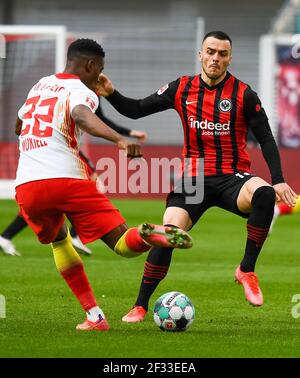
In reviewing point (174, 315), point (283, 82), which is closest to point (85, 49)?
point (174, 315)

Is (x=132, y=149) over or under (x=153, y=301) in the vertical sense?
over

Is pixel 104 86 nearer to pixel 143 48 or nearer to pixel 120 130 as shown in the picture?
pixel 120 130

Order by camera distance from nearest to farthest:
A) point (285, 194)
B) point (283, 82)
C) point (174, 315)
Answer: point (174, 315)
point (285, 194)
point (283, 82)

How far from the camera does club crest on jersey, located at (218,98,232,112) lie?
8.07m

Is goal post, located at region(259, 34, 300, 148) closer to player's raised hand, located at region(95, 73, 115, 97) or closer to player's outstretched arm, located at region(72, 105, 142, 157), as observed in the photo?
player's raised hand, located at region(95, 73, 115, 97)

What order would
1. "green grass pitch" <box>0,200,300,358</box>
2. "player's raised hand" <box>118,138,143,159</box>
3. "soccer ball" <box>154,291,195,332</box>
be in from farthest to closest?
"soccer ball" <box>154,291,195,332</box>
"green grass pitch" <box>0,200,300,358</box>
"player's raised hand" <box>118,138,143,159</box>

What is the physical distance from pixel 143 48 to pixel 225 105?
57.2ft

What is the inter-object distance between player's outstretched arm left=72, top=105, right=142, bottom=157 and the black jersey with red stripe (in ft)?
5.03

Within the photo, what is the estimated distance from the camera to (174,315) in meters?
7.41

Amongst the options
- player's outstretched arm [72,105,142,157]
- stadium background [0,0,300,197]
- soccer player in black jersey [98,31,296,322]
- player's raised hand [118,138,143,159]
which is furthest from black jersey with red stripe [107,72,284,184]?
stadium background [0,0,300,197]

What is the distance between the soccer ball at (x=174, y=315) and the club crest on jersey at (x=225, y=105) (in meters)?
1.52

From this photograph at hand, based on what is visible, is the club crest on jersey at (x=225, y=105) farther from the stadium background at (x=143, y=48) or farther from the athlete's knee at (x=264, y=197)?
the stadium background at (x=143, y=48)

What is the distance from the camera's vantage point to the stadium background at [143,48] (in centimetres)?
2127

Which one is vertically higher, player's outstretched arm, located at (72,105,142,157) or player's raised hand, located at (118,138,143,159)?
player's outstretched arm, located at (72,105,142,157)
